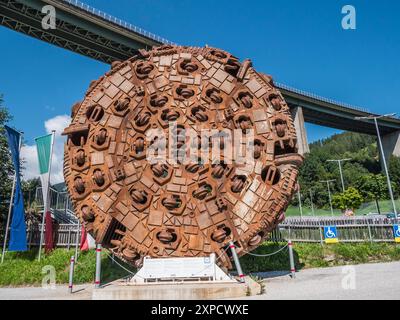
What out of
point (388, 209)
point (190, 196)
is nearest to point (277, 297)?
point (190, 196)

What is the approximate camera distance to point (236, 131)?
34.6 ft

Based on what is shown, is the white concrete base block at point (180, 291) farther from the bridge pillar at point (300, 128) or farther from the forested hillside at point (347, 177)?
the bridge pillar at point (300, 128)

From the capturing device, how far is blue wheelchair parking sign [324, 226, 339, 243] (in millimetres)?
16875

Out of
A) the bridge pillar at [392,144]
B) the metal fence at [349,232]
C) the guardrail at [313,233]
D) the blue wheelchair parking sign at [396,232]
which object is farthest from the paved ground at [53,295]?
the bridge pillar at [392,144]

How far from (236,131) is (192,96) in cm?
198

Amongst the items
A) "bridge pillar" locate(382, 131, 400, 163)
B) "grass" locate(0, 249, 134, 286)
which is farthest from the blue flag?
"bridge pillar" locate(382, 131, 400, 163)

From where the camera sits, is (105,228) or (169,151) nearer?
(105,228)

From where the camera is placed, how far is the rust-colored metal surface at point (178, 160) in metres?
9.54

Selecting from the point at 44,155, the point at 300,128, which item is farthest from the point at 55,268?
the point at 300,128

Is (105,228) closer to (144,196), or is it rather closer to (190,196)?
(144,196)

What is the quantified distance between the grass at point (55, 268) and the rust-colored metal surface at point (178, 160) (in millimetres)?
4410

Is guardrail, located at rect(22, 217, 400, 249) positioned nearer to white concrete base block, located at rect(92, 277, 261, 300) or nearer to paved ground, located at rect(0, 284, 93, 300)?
paved ground, located at rect(0, 284, 93, 300)

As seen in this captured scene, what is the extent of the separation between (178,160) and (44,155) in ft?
34.8
